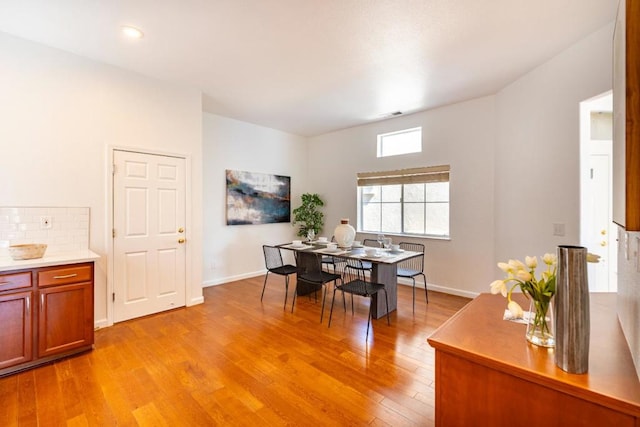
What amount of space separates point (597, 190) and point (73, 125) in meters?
5.45

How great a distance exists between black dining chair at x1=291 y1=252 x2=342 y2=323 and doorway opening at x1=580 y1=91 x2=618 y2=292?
104 inches

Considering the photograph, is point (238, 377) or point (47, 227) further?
point (47, 227)

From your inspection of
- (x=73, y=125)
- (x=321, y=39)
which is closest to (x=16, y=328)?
(x=73, y=125)

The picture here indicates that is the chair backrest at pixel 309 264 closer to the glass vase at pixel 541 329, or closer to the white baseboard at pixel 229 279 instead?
the white baseboard at pixel 229 279

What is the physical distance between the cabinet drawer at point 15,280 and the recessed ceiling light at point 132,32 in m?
2.22

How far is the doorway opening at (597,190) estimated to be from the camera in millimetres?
2904

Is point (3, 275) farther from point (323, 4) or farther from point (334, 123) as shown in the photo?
point (334, 123)

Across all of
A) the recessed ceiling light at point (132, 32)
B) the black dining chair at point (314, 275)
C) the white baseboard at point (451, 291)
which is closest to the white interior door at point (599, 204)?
the white baseboard at point (451, 291)

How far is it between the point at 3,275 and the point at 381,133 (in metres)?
5.05

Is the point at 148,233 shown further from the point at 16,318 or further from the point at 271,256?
the point at 271,256

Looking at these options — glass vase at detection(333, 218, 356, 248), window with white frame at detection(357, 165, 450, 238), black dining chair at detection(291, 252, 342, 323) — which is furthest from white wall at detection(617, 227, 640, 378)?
window with white frame at detection(357, 165, 450, 238)

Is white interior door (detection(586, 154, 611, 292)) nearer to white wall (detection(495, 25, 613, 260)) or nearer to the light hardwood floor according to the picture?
white wall (detection(495, 25, 613, 260))

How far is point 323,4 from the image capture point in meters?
2.26

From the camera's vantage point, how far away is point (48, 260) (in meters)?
2.55
